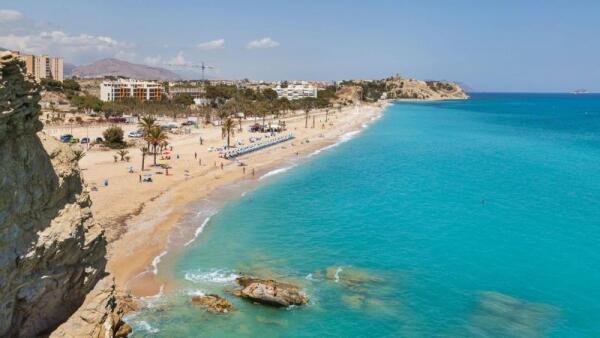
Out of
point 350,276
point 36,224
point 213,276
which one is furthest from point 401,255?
point 36,224

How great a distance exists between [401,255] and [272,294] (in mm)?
10111

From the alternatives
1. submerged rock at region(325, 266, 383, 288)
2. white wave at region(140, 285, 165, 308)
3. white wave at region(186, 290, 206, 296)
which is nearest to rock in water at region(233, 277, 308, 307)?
white wave at region(186, 290, 206, 296)

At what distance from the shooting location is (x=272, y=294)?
21797mm

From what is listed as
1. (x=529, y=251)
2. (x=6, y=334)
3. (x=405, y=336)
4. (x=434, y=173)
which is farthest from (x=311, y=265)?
(x=434, y=173)

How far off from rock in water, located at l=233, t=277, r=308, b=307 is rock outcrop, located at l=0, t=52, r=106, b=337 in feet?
23.7

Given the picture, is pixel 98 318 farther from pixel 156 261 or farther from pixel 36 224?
pixel 156 261

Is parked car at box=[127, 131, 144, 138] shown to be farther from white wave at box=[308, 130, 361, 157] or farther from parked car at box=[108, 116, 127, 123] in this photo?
white wave at box=[308, 130, 361, 157]

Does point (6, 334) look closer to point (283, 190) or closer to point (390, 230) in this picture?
point (390, 230)

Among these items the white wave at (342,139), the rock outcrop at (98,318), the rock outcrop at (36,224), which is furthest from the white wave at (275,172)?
the rock outcrop at (36,224)

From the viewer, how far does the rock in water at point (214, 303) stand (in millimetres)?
21078

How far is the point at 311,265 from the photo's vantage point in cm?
2681

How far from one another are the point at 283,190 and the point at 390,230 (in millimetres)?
13916

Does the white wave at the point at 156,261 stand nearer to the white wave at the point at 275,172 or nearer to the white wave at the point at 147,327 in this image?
the white wave at the point at 147,327

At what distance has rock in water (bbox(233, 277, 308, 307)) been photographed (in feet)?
71.1
